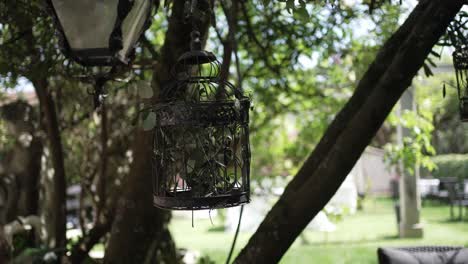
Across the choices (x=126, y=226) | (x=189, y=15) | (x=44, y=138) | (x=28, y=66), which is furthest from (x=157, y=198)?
(x=44, y=138)

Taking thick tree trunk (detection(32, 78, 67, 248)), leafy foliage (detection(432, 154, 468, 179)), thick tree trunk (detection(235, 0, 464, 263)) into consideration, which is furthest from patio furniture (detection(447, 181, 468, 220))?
thick tree trunk (detection(235, 0, 464, 263))

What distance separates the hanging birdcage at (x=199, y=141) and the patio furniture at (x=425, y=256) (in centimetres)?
239

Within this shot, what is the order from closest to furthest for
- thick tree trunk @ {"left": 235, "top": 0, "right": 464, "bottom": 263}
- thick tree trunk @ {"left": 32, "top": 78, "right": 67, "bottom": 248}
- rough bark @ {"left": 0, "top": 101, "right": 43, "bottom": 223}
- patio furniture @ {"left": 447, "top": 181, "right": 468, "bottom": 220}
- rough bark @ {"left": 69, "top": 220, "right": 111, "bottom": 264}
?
thick tree trunk @ {"left": 235, "top": 0, "right": 464, "bottom": 263}
rough bark @ {"left": 69, "top": 220, "right": 111, "bottom": 264}
thick tree trunk @ {"left": 32, "top": 78, "right": 67, "bottom": 248}
rough bark @ {"left": 0, "top": 101, "right": 43, "bottom": 223}
patio furniture @ {"left": 447, "top": 181, "right": 468, "bottom": 220}

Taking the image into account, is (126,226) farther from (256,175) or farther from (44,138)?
(256,175)

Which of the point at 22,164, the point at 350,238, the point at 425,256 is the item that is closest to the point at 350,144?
the point at 425,256

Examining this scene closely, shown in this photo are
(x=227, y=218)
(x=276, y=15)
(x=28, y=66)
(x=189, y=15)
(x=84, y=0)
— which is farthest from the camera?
(x=227, y=218)

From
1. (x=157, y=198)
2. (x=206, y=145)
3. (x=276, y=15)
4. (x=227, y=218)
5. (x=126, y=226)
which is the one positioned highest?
(x=276, y=15)

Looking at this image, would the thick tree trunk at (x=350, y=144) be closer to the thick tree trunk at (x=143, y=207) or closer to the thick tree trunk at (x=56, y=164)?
the thick tree trunk at (x=143, y=207)

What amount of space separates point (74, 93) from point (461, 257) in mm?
3676

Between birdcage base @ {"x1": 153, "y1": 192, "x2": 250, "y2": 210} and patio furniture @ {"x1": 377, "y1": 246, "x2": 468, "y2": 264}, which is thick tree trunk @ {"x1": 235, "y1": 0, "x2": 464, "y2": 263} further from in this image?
patio furniture @ {"x1": 377, "y1": 246, "x2": 468, "y2": 264}

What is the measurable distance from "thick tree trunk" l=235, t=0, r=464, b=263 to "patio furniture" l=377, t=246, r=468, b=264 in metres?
1.73

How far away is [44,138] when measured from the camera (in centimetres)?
569

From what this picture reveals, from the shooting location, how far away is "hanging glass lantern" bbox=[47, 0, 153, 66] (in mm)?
1470

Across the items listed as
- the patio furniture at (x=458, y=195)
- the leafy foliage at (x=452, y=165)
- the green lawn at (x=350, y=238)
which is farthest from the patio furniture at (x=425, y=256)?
the patio furniture at (x=458, y=195)
